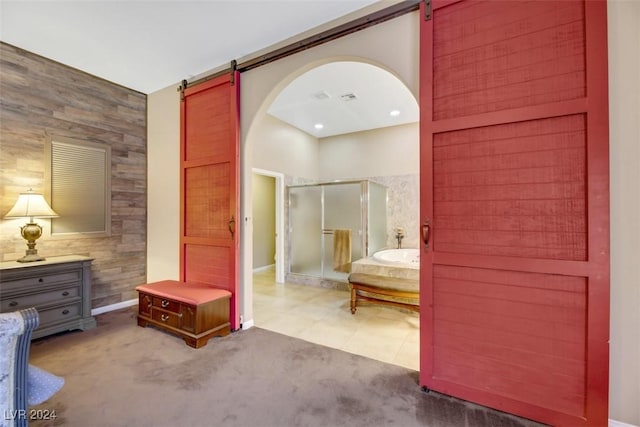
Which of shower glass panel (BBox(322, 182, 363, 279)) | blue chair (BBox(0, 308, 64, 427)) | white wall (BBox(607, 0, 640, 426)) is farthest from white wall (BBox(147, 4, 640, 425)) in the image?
shower glass panel (BBox(322, 182, 363, 279))

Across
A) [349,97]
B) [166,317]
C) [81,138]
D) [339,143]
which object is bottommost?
[166,317]

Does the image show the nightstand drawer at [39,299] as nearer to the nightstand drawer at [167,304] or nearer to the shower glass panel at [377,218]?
the nightstand drawer at [167,304]

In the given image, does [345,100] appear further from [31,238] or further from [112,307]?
[112,307]

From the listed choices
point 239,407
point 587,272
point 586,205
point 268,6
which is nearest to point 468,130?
point 586,205

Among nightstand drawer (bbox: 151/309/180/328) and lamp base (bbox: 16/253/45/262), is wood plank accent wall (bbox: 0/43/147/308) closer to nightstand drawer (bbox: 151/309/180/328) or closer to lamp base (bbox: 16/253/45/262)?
lamp base (bbox: 16/253/45/262)

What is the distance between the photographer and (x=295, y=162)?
5.26 metres

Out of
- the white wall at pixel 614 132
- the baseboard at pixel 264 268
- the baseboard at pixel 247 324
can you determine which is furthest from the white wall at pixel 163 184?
the baseboard at pixel 264 268

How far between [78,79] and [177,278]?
2524 millimetres

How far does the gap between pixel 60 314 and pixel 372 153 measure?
4.81 metres

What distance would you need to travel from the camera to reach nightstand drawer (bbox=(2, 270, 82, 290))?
95.3 inches

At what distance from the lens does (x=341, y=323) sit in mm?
3111

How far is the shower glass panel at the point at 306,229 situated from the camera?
4.91 m

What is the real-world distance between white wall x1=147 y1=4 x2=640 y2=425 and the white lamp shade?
3.70 feet

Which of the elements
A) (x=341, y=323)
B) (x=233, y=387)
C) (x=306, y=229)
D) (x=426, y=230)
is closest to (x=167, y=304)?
(x=233, y=387)
